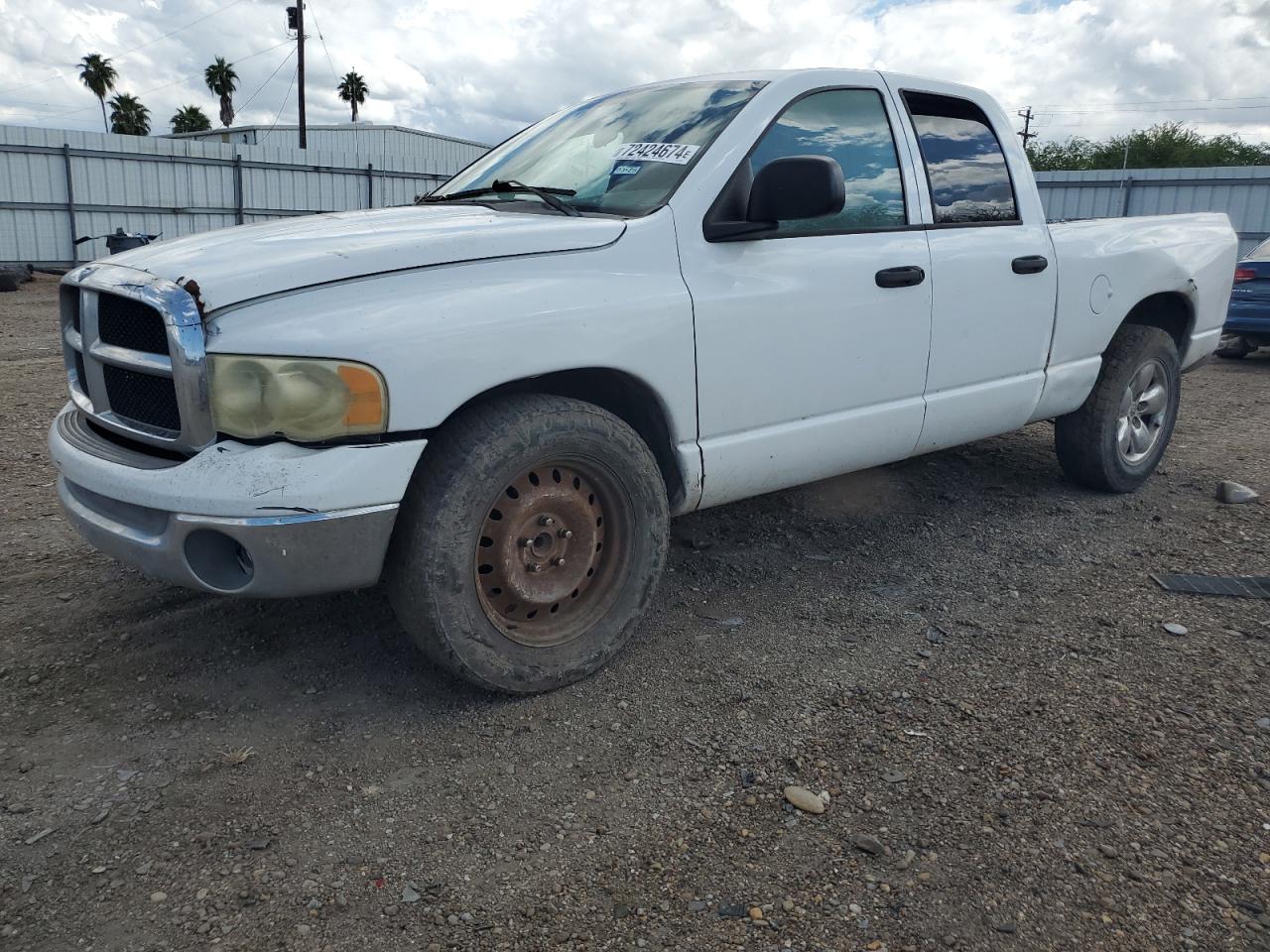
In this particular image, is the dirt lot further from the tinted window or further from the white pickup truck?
the tinted window

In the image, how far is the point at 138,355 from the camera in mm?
2770

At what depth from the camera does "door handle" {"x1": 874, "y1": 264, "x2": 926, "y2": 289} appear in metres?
3.78

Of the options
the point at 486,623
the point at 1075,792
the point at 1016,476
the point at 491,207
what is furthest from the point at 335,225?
the point at 1016,476

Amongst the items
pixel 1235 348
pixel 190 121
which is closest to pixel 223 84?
pixel 190 121

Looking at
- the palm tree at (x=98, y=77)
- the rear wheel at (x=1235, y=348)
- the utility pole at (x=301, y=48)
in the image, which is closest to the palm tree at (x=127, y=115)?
the palm tree at (x=98, y=77)

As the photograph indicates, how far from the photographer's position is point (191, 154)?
21203 millimetres

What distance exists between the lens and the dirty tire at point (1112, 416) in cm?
507

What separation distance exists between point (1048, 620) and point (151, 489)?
3.01 metres

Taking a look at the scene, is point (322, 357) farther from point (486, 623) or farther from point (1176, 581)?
point (1176, 581)

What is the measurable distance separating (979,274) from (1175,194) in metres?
18.0

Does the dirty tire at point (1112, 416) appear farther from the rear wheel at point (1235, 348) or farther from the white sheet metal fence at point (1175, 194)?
the white sheet metal fence at point (1175, 194)

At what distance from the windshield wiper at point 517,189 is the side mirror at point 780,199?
480 mm

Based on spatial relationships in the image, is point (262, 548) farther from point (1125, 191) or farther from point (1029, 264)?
point (1125, 191)

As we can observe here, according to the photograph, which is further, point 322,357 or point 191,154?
point 191,154
